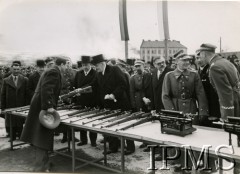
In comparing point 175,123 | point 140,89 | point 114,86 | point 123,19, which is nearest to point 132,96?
point 140,89

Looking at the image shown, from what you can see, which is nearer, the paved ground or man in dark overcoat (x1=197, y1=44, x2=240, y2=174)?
man in dark overcoat (x1=197, y1=44, x2=240, y2=174)

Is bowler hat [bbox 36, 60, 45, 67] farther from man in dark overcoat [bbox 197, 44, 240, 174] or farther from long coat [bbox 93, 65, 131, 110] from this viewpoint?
man in dark overcoat [bbox 197, 44, 240, 174]

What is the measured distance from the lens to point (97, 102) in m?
4.49

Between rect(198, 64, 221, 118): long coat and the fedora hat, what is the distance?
1709mm

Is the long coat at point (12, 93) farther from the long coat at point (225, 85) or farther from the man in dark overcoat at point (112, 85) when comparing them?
the long coat at point (225, 85)

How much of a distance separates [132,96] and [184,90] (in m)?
1.91

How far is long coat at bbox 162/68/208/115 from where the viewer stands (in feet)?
10.2

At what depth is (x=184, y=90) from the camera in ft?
10.4

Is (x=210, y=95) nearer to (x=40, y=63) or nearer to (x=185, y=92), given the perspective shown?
(x=185, y=92)

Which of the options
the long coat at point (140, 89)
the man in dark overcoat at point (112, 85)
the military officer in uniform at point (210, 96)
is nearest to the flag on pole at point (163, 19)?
the military officer in uniform at point (210, 96)

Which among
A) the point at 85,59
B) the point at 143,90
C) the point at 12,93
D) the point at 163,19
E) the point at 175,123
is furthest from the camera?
the point at 12,93

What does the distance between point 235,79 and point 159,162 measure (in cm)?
157

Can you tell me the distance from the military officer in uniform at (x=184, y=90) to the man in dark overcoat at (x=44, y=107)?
1.31 m

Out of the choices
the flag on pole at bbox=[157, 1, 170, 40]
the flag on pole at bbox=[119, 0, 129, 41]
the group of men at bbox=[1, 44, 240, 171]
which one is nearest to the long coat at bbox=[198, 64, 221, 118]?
the group of men at bbox=[1, 44, 240, 171]
